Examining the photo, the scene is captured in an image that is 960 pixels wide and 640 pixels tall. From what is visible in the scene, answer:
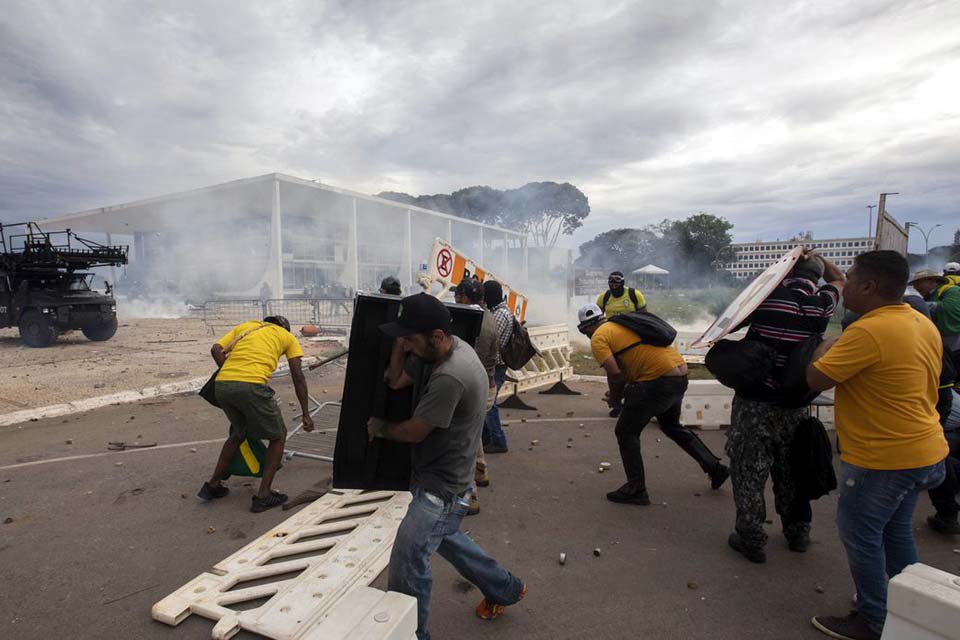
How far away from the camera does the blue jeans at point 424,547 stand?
1.99 m

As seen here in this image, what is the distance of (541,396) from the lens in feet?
24.4

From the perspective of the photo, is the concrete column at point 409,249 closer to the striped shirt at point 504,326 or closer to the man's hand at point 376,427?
the striped shirt at point 504,326

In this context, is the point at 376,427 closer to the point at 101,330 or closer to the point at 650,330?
the point at 650,330

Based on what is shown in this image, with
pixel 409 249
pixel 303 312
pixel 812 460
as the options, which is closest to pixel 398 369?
pixel 812 460

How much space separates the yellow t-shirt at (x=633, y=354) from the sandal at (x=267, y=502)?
252 centimetres

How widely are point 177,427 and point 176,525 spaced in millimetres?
2654

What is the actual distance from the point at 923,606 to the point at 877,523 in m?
0.86

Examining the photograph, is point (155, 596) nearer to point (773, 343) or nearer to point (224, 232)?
point (773, 343)

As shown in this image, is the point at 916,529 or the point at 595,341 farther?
the point at 595,341

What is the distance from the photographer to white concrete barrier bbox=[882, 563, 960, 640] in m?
1.42

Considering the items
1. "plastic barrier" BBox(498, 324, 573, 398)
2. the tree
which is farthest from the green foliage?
"plastic barrier" BBox(498, 324, 573, 398)

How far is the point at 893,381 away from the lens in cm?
212

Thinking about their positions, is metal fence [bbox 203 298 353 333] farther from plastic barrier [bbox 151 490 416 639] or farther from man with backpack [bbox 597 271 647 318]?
plastic barrier [bbox 151 490 416 639]

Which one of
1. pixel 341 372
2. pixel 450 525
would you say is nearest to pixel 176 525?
pixel 450 525
